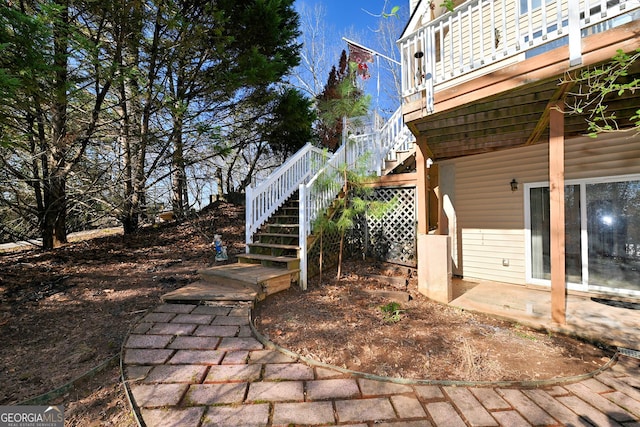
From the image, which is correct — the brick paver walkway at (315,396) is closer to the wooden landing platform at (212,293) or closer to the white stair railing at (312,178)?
the wooden landing platform at (212,293)

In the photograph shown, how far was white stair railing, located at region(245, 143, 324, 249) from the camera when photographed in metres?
5.40

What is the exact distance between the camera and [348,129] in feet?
18.5

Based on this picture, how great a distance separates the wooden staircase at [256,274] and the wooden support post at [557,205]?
11.1 feet

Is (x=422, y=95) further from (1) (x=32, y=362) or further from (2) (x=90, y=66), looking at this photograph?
(2) (x=90, y=66)

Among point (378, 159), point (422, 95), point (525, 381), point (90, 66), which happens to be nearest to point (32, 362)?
point (525, 381)

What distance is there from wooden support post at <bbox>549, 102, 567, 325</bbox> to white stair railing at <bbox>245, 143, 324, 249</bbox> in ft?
11.4

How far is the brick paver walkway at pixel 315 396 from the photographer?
1.77 metres

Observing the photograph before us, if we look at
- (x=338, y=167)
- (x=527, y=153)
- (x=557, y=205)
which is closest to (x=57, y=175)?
(x=338, y=167)

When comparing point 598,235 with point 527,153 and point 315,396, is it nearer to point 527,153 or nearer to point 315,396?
point 527,153

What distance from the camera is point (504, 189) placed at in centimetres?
521

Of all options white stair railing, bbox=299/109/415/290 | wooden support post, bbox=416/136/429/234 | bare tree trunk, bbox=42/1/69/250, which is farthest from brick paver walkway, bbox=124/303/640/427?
bare tree trunk, bbox=42/1/69/250

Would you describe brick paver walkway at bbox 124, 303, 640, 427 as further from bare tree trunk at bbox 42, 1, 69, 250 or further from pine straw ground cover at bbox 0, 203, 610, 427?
bare tree trunk at bbox 42, 1, 69, 250

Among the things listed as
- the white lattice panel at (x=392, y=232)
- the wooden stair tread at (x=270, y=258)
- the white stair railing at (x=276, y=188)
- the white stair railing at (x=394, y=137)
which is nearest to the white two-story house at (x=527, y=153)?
the white lattice panel at (x=392, y=232)
